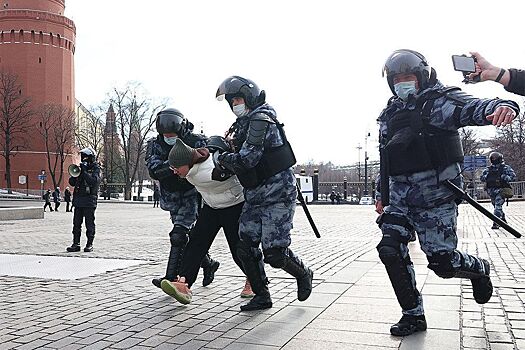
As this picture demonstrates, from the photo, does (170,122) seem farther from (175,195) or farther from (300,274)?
(300,274)

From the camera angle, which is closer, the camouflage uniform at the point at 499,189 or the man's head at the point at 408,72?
the man's head at the point at 408,72

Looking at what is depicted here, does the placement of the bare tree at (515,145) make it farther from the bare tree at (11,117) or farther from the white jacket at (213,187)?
the white jacket at (213,187)

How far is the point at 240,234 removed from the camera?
16.9 ft

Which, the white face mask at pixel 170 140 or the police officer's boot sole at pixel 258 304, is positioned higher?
the white face mask at pixel 170 140

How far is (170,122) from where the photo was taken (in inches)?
225

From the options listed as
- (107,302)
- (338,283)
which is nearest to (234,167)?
(107,302)

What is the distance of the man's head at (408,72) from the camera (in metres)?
4.38

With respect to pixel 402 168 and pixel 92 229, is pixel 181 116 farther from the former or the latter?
pixel 92 229

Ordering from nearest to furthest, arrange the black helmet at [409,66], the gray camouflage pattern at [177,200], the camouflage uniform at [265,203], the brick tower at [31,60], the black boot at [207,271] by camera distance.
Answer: the black helmet at [409,66]
the camouflage uniform at [265,203]
the gray camouflage pattern at [177,200]
the black boot at [207,271]
the brick tower at [31,60]

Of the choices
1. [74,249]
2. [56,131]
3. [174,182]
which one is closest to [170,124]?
[174,182]

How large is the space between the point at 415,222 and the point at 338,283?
2378 mm

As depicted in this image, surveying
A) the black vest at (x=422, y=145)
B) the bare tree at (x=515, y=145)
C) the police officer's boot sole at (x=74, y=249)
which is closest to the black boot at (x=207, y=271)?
the black vest at (x=422, y=145)

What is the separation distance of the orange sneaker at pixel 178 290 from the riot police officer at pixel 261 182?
55 centimetres

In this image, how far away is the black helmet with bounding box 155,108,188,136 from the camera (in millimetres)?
5715
